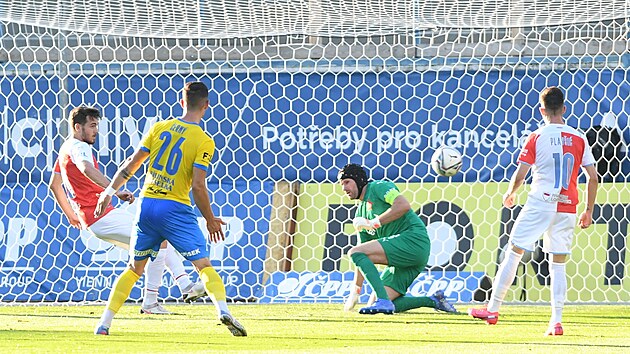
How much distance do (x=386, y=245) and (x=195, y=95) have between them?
2.54 meters

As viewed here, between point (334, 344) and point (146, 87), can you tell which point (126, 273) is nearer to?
point (334, 344)

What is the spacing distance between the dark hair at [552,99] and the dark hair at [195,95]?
2.06 m

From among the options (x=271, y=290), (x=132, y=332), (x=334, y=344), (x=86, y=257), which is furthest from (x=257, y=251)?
(x=334, y=344)

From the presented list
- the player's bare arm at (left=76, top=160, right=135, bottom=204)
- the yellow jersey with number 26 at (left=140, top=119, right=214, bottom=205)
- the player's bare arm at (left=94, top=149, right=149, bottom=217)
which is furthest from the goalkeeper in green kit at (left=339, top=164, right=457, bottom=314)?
the player's bare arm at (left=94, top=149, right=149, bottom=217)

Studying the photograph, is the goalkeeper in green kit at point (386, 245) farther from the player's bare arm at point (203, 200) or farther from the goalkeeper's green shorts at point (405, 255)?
the player's bare arm at point (203, 200)

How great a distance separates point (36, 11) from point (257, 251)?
2.66 metres

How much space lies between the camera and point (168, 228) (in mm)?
6844

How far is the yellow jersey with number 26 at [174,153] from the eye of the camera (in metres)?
6.88

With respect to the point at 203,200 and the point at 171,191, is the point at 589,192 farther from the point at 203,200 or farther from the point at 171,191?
the point at 171,191

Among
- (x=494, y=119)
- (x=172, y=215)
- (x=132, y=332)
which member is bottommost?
(x=132, y=332)

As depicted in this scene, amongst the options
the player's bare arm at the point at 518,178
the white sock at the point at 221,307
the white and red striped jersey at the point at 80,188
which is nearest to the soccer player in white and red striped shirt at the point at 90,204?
the white and red striped jersey at the point at 80,188

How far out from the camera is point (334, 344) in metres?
6.42

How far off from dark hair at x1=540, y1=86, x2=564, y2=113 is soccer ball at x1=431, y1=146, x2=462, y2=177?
2.17 meters

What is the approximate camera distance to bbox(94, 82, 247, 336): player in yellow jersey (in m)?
6.86
